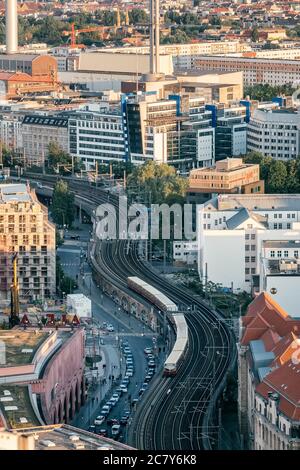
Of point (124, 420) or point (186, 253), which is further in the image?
point (186, 253)

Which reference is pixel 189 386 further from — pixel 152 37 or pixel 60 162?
pixel 152 37

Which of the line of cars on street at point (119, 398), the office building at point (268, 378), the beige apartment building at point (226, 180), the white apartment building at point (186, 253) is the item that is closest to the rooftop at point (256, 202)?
the white apartment building at point (186, 253)

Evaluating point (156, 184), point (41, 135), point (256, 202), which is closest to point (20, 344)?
point (256, 202)

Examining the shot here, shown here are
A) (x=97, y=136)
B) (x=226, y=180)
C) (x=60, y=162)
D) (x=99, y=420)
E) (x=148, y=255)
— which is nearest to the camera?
(x=99, y=420)

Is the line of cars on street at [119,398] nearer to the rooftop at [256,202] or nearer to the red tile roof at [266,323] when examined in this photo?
the red tile roof at [266,323]

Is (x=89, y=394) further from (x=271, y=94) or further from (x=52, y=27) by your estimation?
(x=52, y=27)

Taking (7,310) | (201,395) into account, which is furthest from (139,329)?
(201,395)

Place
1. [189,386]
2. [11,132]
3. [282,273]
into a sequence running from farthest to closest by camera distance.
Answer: [11,132] → [282,273] → [189,386]
